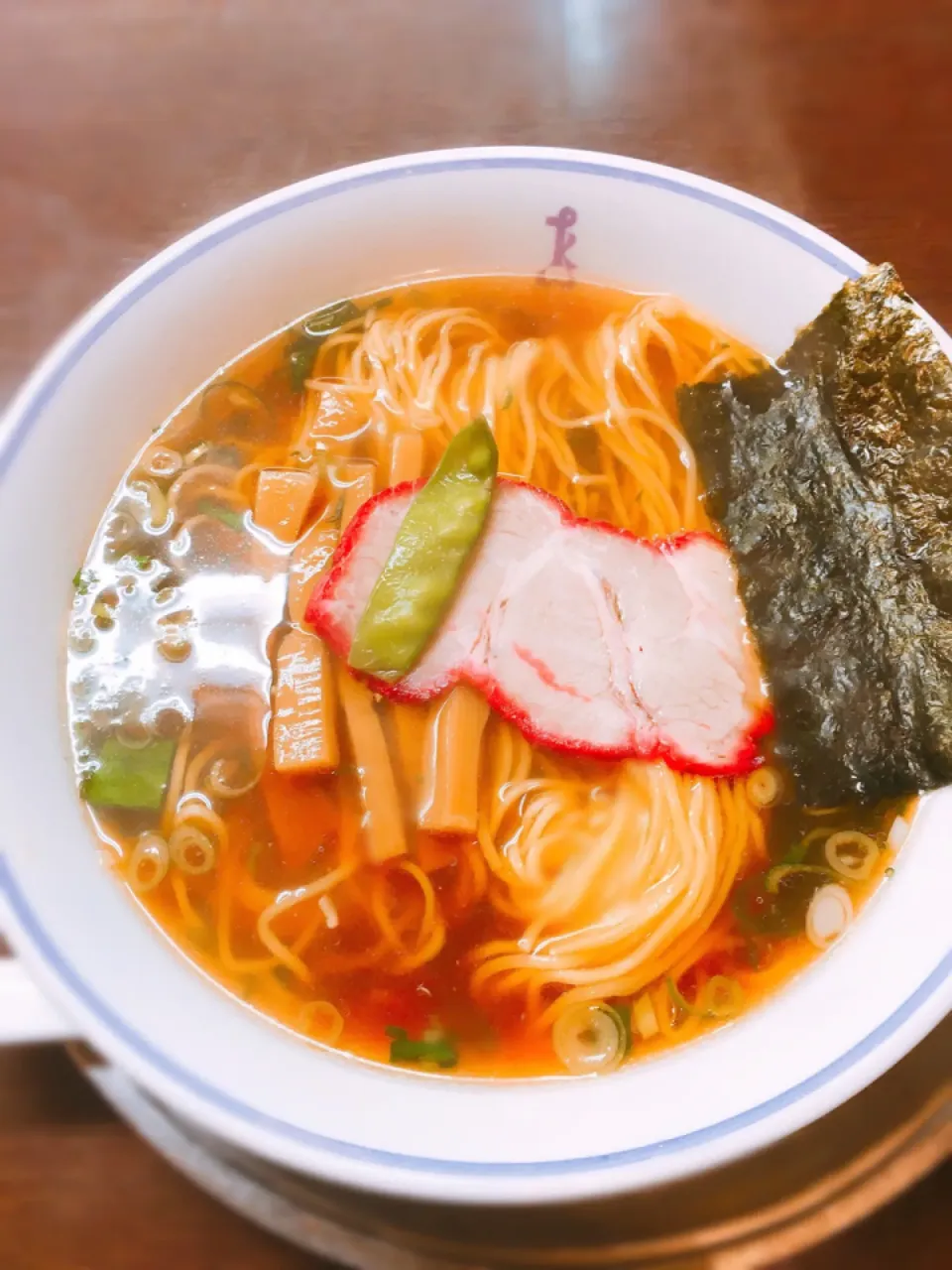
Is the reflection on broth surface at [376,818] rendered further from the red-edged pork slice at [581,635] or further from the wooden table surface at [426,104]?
the wooden table surface at [426,104]

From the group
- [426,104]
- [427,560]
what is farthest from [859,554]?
[426,104]

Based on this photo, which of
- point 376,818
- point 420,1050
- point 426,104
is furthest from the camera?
point 426,104

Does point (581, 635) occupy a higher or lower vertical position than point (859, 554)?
lower

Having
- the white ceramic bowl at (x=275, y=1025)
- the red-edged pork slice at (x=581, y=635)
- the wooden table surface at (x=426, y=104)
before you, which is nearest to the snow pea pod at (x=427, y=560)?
the red-edged pork slice at (x=581, y=635)

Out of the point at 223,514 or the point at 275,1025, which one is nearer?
the point at 275,1025

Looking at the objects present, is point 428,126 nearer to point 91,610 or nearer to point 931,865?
point 91,610

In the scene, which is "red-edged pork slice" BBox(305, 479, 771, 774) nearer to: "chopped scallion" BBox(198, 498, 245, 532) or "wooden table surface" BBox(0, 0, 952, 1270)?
"chopped scallion" BBox(198, 498, 245, 532)

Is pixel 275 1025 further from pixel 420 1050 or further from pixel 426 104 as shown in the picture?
pixel 426 104
